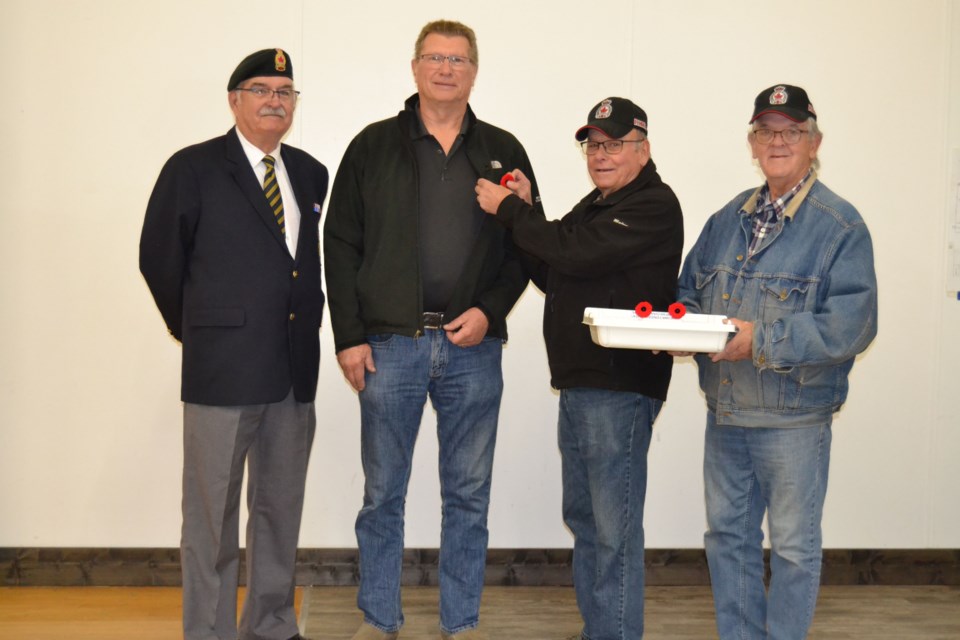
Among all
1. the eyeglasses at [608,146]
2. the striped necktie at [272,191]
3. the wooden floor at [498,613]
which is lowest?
the wooden floor at [498,613]

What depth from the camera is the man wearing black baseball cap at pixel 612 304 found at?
2.72 metres

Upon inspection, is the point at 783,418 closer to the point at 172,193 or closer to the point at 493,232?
the point at 493,232

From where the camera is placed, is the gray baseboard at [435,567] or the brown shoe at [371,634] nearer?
the brown shoe at [371,634]

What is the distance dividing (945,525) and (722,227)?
2253 millimetres

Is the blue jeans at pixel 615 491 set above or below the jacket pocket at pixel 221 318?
below

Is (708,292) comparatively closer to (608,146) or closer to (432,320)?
(608,146)

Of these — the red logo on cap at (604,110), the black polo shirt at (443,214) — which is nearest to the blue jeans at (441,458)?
the black polo shirt at (443,214)

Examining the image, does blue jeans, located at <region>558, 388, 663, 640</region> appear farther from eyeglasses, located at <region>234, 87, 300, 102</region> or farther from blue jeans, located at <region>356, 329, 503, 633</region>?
eyeglasses, located at <region>234, 87, 300, 102</region>

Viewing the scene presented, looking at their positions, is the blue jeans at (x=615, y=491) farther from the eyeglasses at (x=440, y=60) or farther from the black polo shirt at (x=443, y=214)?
the eyeglasses at (x=440, y=60)

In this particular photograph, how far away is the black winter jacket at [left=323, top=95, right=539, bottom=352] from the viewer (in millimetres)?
2838

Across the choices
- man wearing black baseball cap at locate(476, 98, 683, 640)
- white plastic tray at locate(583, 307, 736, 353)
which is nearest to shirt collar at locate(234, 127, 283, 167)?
man wearing black baseball cap at locate(476, 98, 683, 640)

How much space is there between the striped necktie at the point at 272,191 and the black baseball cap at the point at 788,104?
1.45 meters

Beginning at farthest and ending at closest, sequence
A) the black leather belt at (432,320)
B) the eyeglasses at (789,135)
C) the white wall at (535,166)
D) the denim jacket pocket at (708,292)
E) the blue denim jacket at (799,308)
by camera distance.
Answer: the white wall at (535,166) < the black leather belt at (432,320) < the denim jacket pocket at (708,292) < the eyeglasses at (789,135) < the blue denim jacket at (799,308)

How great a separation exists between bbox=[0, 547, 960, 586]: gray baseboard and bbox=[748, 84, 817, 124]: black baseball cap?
216 cm
